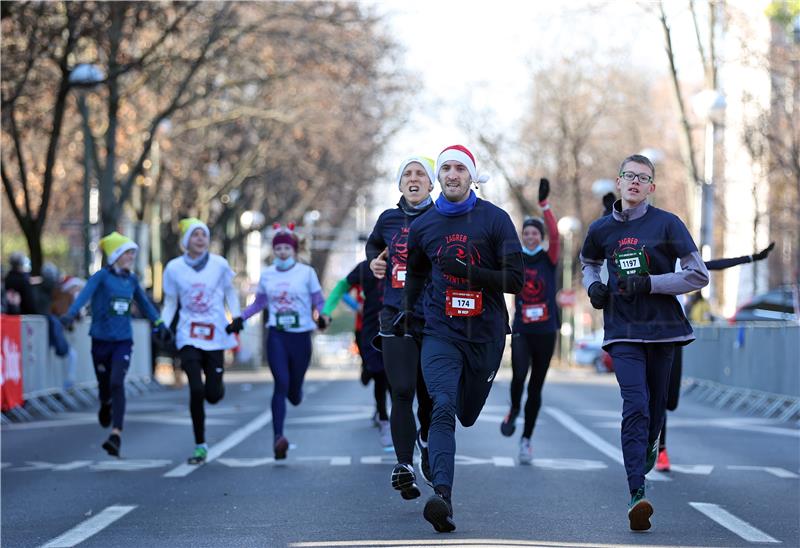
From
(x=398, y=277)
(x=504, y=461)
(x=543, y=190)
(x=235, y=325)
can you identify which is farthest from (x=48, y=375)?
(x=398, y=277)

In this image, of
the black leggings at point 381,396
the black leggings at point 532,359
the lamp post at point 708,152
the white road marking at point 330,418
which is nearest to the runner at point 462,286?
the black leggings at point 532,359

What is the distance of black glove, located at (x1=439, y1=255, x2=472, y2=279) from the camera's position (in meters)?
8.82

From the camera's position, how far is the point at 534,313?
43.3 ft

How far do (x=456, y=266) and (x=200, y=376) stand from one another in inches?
198

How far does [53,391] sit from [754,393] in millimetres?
9322

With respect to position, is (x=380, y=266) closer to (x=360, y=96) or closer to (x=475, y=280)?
(x=475, y=280)

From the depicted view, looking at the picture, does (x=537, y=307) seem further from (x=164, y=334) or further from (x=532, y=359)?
(x=164, y=334)

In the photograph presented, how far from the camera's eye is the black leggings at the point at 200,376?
13.4m

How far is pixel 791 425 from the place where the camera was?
19438mm

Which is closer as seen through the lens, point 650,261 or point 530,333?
point 650,261

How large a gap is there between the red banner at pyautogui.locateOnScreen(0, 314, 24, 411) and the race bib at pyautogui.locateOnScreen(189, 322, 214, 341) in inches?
226

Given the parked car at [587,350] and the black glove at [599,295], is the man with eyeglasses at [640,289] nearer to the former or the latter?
the black glove at [599,295]

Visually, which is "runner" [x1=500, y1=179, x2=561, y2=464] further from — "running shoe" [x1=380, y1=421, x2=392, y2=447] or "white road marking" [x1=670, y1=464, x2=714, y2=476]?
"running shoe" [x1=380, y1=421, x2=392, y2=447]

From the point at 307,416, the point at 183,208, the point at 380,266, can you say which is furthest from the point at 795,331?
the point at 183,208
